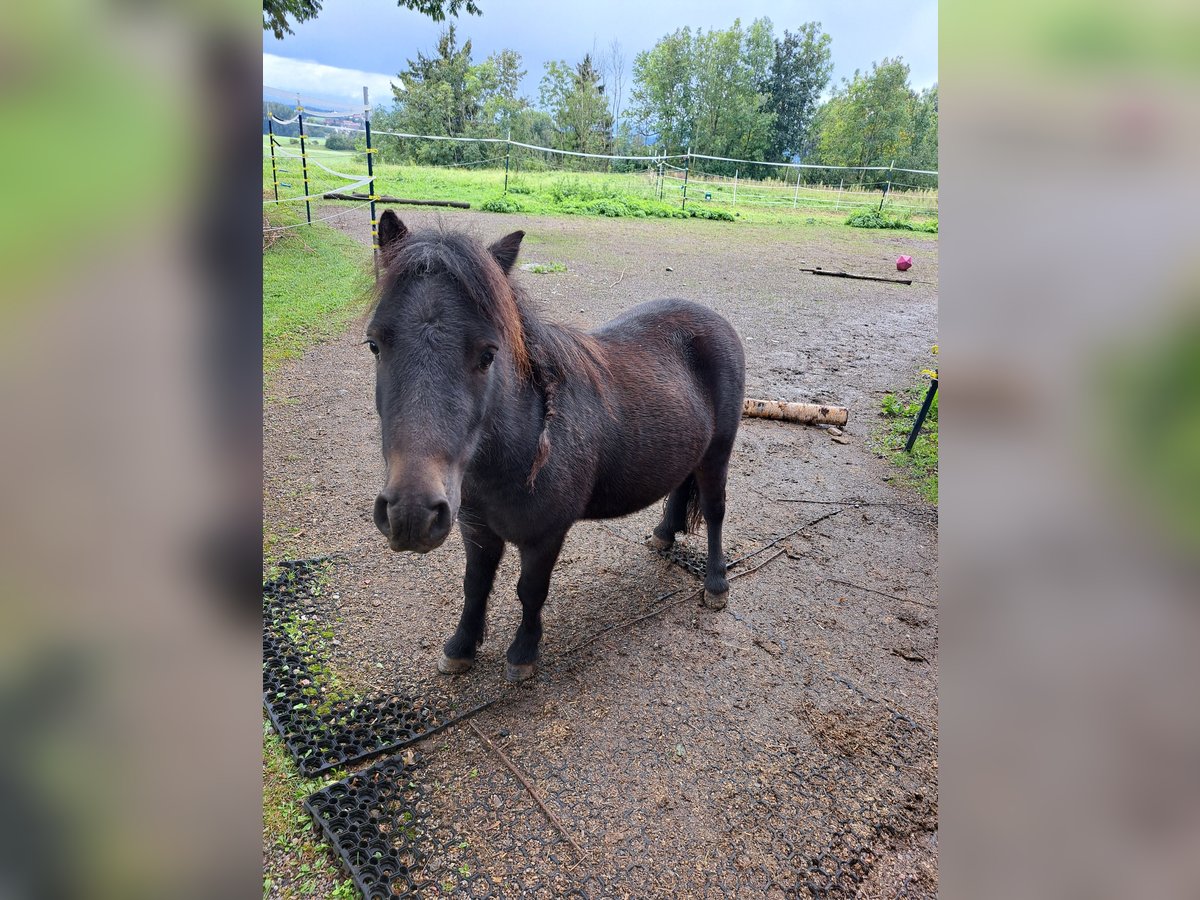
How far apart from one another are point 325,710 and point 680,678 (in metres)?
1.66

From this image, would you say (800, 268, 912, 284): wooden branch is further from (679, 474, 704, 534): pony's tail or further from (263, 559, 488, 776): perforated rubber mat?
(263, 559, 488, 776): perforated rubber mat

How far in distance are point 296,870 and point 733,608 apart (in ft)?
8.13

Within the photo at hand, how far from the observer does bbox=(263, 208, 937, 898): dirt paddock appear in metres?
2.36

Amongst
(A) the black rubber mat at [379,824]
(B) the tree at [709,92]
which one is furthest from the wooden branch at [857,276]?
(B) the tree at [709,92]

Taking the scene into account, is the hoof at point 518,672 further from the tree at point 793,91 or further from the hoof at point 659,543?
the tree at point 793,91

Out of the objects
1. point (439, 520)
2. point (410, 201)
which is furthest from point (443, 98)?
point (439, 520)

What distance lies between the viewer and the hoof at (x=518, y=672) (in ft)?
10.0

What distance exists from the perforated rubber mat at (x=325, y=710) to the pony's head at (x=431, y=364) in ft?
4.48

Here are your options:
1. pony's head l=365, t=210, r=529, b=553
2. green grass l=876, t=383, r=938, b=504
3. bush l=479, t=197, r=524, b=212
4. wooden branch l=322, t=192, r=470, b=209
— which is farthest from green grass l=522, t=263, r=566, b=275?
pony's head l=365, t=210, r=529, b=553

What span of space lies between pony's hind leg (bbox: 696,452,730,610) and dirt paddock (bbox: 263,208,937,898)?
0.33 ft

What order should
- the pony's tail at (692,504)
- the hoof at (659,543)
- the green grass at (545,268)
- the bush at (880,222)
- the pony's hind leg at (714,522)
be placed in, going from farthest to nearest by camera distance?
the bush at (880,222)
the green grass at (545,268)
the hoof at (659,543)
the pony's tail at (692,504)
the pony's hind leg at (714,522)
